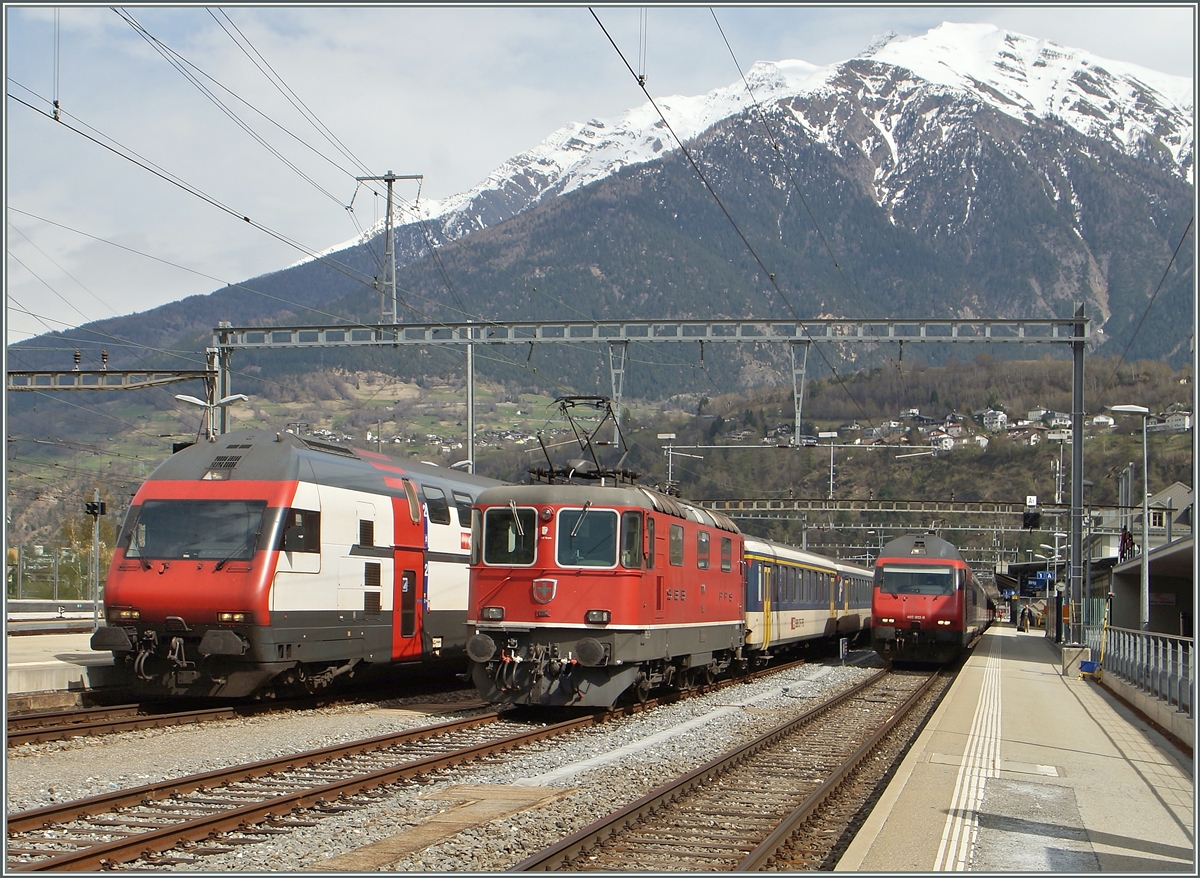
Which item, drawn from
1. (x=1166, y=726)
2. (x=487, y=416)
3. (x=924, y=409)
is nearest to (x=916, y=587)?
(x=1166, y=726)

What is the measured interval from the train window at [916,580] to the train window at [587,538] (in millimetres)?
15451

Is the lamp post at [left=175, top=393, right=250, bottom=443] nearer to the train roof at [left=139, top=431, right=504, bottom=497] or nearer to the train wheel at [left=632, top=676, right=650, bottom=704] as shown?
the train roof at [left=139, top=431, right=504, bottom=497]

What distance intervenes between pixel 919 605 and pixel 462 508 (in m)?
13.6

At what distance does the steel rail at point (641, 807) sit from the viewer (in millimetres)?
7695

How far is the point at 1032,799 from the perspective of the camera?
10703 millimetres

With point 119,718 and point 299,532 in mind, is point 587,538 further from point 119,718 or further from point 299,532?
point 119,718

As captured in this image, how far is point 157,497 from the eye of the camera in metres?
15.5

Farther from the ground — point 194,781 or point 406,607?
point 406,607

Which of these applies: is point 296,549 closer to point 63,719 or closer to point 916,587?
point 63,719

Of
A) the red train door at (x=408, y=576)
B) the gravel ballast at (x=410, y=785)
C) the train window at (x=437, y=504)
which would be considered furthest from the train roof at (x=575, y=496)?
the gravel ballast at (x=410, y=785)

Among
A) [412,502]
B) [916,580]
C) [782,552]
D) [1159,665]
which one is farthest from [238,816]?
[916,580]

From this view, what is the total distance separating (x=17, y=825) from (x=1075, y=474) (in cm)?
2981

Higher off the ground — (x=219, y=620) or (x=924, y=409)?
(x=924, y=409)

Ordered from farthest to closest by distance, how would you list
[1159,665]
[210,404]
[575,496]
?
[210,404] < [1159,665] < [575,496]
